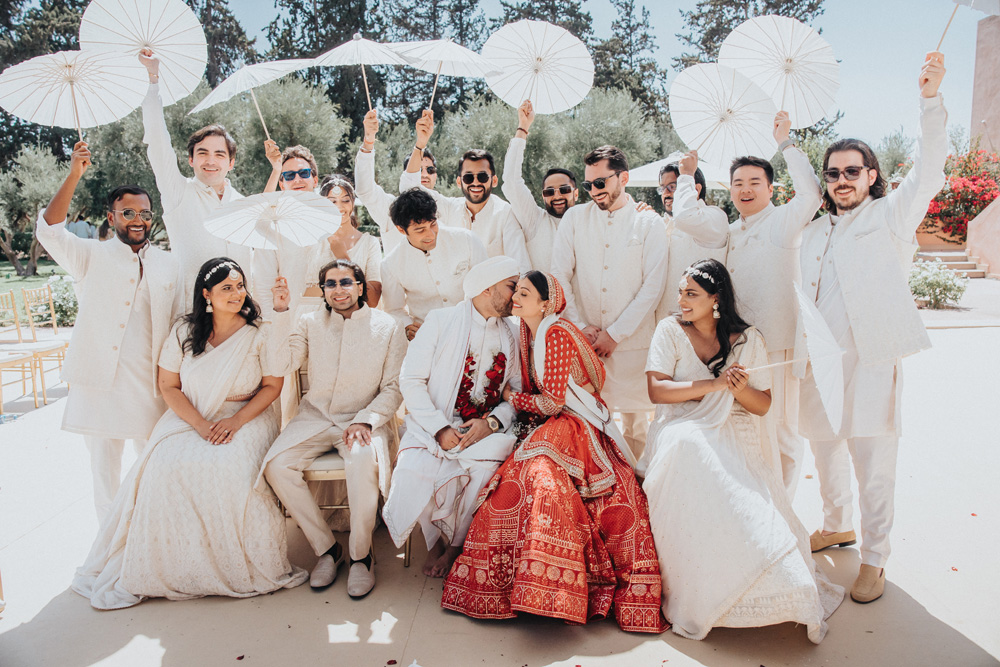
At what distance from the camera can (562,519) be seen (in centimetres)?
333

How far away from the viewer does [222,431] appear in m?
3.86

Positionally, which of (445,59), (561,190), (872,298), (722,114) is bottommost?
(872,298)

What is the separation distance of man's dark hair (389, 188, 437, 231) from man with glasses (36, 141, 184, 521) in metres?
1.45

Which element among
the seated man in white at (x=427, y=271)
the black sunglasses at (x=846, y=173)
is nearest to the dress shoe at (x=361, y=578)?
the seated man in white at (x=427, y=271)

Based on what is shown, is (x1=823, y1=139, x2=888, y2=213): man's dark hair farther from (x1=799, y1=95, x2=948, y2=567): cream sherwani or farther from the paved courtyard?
the paved courtyard

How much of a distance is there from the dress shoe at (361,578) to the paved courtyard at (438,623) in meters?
0.06

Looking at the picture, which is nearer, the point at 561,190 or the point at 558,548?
the point at 558,548

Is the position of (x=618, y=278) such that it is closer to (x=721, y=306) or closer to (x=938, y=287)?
(x=721, y=306)

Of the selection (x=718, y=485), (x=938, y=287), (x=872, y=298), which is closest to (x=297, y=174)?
(x=718, y=485)

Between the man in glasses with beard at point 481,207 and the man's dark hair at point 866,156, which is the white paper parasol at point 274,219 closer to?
the man in glasses with beard at point 481,207

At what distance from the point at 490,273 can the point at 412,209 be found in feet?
2.39

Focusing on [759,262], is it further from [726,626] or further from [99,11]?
[99,11]

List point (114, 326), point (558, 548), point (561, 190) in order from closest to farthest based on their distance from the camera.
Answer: point (558, 548), point (114, 326), point (561, 190)

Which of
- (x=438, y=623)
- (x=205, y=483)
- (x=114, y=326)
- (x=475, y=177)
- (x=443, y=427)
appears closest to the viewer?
(x=438, y=623)
